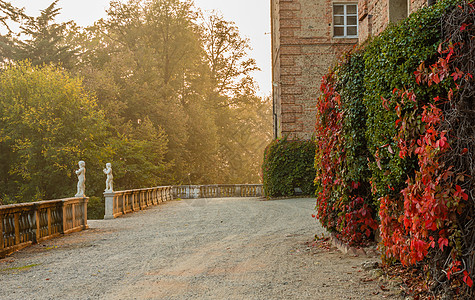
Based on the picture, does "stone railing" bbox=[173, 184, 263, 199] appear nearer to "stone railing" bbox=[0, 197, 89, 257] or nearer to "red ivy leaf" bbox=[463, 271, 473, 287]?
"stone railing" bbox=[0, 197, 89, 257]

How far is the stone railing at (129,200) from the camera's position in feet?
61.5

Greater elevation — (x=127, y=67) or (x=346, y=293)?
(x=127, y=67)

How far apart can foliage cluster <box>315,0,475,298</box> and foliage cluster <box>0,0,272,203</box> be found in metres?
27.6

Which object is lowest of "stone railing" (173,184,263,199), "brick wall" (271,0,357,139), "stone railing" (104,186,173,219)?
"stone railing" (173,184,263,199)

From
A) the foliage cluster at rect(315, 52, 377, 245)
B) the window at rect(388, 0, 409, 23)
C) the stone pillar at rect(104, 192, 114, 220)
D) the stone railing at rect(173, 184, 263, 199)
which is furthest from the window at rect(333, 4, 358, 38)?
the foliage cluster at rect(315, 52, 377, 245)

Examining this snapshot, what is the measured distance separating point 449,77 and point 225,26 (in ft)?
148

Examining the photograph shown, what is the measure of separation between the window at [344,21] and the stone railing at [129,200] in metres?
13.4

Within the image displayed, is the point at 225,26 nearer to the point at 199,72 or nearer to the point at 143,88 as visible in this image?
the point at 199,72

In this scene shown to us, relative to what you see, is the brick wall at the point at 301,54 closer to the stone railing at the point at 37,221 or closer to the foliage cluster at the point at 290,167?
the foliage cluster at the point at 290,167

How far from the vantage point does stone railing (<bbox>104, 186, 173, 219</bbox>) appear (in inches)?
738

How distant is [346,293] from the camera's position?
552 centimetres

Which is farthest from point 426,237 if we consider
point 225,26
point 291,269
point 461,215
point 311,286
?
point 225,26

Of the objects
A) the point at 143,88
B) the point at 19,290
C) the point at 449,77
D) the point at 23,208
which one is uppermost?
the point at 143,88

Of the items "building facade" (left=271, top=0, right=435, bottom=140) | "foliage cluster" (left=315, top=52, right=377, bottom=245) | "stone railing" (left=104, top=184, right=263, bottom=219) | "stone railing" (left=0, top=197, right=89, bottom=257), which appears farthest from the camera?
"building facade" (left=271, top=0, right=435, bottom=140)
